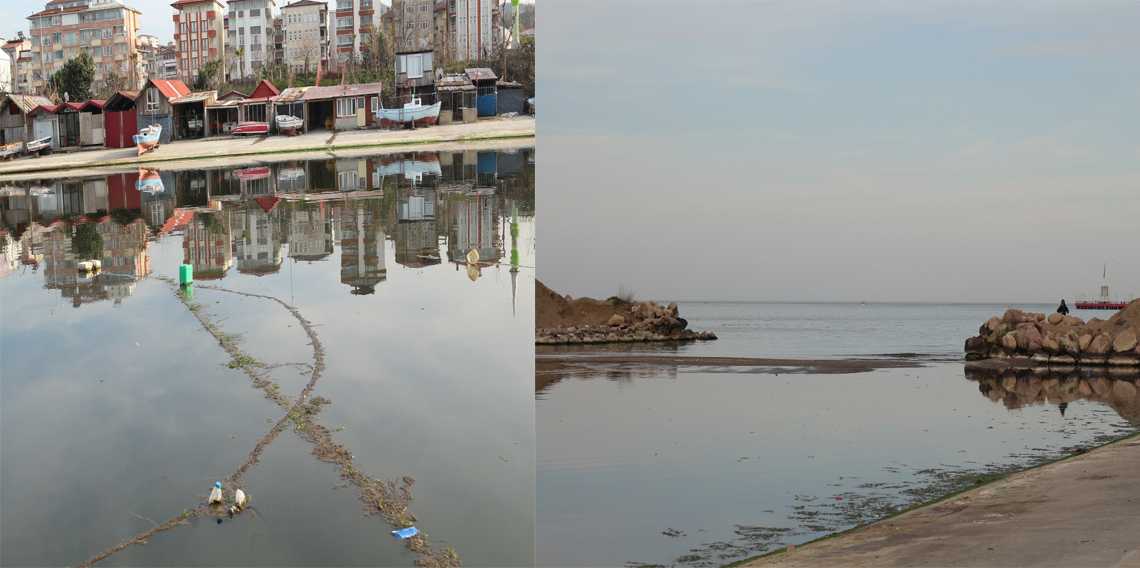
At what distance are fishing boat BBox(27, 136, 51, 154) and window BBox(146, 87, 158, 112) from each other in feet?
2.52

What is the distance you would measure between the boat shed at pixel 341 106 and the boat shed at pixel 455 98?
565 millimetres

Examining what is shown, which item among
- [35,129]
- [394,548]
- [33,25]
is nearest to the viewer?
[394,548]

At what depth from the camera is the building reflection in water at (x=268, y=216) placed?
Result: 4.93 metres

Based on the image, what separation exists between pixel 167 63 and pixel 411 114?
1953 millimetres

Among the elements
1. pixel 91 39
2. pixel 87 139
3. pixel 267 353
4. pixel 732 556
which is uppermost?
pixel 91 39

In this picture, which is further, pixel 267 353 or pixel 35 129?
pixel 35 129

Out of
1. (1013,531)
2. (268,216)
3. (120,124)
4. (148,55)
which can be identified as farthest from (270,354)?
(1013,531)

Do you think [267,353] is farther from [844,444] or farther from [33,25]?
[844,444]

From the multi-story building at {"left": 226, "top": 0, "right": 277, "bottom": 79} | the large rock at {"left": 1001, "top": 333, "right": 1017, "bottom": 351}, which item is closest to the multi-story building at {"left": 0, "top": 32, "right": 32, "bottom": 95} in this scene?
the multi-story building at {"left": 226, "top": 0, "right": 277, "bottom": 79}

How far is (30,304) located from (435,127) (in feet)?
9.12

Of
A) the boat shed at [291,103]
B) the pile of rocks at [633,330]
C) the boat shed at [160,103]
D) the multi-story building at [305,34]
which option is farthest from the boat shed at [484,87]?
the pile of rocks at [633,330]

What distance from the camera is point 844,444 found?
936 cm

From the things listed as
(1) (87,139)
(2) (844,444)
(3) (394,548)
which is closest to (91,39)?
(1) (87,139)

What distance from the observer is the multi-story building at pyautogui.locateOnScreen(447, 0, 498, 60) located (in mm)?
4672
